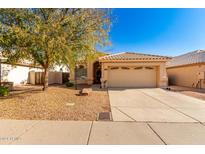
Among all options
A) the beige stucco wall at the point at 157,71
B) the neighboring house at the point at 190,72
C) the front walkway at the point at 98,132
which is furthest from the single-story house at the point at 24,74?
the neighboring house at the point at 190,72

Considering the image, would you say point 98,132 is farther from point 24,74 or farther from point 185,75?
point 185,75

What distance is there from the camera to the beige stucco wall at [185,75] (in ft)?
55.0

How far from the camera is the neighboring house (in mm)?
16062

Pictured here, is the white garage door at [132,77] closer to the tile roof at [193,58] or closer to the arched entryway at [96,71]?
the arched entryway at [96,71]

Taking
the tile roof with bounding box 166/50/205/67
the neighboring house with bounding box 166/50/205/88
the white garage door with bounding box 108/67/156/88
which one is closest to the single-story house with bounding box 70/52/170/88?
the white garage door with bounding box 108/67/156/88

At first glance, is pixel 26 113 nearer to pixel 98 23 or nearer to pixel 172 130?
pixel 172 130

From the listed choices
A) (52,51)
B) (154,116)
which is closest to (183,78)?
(154,116)

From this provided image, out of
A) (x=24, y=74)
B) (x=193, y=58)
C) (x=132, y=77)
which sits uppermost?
(x=193, y=58)

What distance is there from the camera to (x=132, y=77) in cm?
1521

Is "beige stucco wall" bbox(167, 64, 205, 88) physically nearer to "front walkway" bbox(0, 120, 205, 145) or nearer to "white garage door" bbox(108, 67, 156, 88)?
"white garage door" bbox(108, 67, 156, 88)

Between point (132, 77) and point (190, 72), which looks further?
point (190, 72)

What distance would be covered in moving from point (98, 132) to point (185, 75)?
18.7m

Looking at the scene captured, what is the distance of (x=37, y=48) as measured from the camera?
27.0 ft

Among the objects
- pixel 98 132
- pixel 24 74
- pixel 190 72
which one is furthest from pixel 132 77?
pixel 24 74
